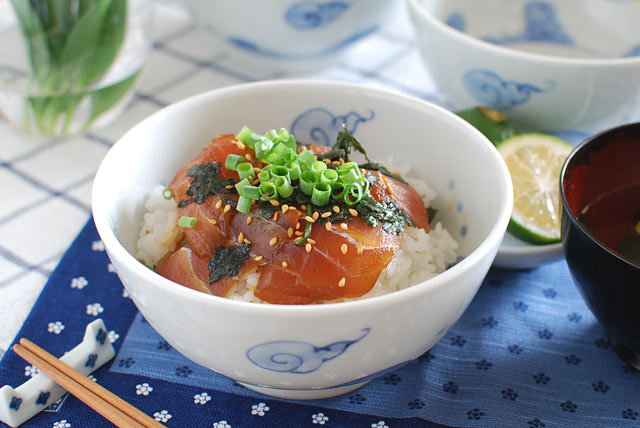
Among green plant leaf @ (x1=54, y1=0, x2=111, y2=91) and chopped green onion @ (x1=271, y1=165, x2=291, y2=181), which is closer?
chopped green onion @ (x1=271, y1=165, x2=291, y2=181)

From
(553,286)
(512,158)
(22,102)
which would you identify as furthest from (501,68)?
(22,102)

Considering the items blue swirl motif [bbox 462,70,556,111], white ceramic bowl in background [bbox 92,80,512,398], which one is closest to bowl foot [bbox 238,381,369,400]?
white ceramic bowl in background [bbox 92,80,512,398]

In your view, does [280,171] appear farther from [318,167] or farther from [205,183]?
[205,183]

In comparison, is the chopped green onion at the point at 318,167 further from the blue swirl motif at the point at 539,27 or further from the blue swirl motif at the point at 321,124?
the blue swirl motif at the point at 539,27

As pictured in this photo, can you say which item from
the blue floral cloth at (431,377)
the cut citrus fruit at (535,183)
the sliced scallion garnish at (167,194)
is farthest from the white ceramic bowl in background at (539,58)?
the sliced scallion garnish at (167,194)

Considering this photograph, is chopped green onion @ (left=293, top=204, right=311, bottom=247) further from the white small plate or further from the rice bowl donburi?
the white small plate

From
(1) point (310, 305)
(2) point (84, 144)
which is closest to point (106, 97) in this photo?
(2) point (84, 144)

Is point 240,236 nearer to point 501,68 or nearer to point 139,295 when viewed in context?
point 139,295
